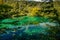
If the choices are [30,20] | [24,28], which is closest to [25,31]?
[24,28]

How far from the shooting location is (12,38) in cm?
200

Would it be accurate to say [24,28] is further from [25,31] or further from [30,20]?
[30,20]

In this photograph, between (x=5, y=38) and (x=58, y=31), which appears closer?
(x=5, y=38)

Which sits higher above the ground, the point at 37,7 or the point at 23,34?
the point at 37,7

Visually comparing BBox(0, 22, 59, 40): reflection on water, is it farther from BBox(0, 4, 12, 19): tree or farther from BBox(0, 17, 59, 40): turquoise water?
BBox(0, 4, 12, 19): tree

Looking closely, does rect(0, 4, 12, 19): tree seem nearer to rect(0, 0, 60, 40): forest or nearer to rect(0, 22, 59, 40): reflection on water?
rect(0, 0, 60, 40): forest

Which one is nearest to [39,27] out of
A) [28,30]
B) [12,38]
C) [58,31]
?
[28,30]

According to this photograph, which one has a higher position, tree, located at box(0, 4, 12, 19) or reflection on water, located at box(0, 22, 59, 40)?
tree, located at box(0, 4, 12, 19)

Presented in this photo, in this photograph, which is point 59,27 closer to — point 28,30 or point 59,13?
point 59,13

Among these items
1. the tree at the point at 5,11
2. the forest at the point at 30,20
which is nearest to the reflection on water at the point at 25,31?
the forest at the point at 30,20

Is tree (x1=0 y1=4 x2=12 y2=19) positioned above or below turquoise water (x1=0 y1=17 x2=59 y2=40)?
above

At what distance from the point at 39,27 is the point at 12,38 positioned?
44cm

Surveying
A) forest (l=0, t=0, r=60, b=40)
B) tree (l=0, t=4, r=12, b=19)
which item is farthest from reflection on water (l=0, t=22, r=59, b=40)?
tree (l=0, t=4, r=12, b=19)

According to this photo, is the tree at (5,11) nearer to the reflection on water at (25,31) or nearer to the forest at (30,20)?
the forest at (30,20)
